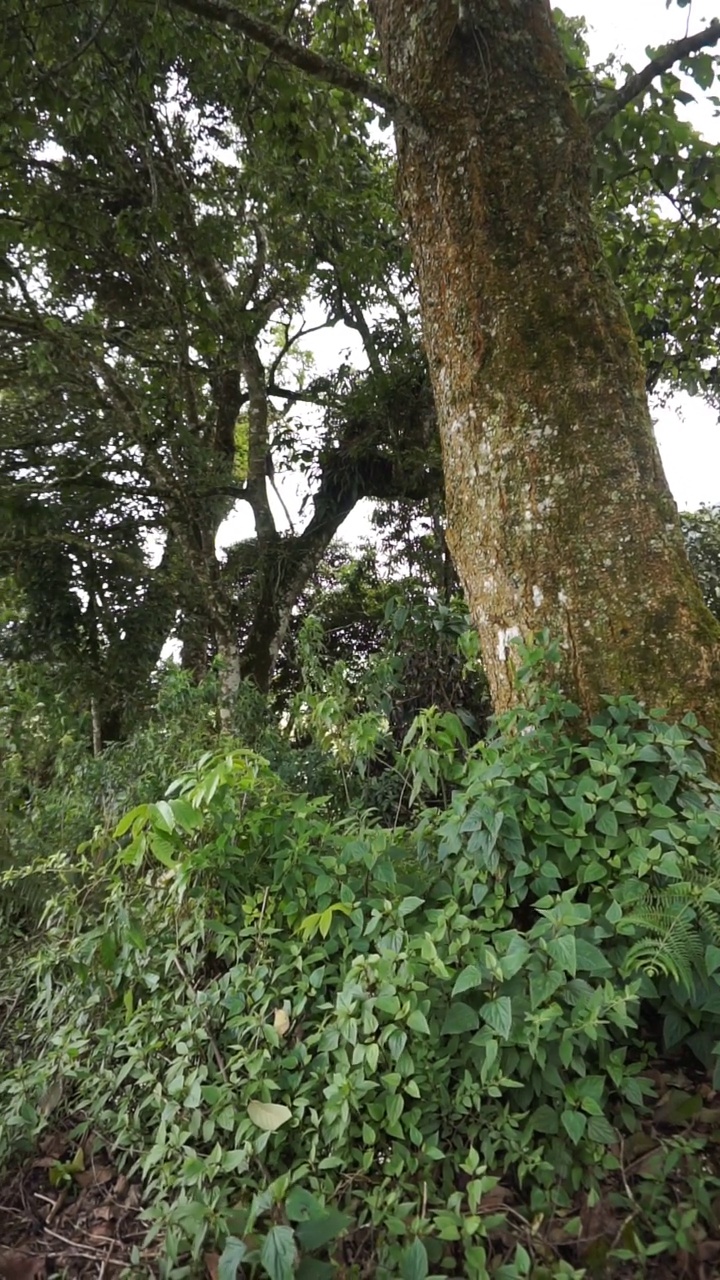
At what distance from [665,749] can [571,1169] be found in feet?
2.82

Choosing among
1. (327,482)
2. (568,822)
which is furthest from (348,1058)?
(327,482)

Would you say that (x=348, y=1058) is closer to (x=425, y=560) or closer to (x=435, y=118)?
(x=435, y=118)

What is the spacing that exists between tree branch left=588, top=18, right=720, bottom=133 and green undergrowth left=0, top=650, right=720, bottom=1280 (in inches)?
78.2

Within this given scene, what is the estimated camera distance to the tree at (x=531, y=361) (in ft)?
6.43

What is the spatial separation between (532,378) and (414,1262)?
2.06m

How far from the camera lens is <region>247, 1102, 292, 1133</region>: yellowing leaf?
143 centimetres

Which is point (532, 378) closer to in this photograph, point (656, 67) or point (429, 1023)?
point (656, 67)

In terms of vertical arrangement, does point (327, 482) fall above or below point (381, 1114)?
above

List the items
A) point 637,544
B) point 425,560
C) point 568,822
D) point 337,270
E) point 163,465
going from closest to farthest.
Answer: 1. point 568,822
2. point 637,544
3. point 163,465
4. point 337,270
5. point 425,560

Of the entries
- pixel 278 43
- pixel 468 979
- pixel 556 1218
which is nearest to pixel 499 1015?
pixel 468 979

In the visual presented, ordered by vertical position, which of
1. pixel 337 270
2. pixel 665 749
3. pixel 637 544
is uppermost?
pixel 337 270

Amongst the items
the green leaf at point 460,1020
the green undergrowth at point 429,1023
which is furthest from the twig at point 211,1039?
the green leaf at point 460,1020

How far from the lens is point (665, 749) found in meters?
1.66

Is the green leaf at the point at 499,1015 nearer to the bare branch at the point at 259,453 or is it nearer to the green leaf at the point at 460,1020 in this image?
the green leaf at the point at 460,1020
